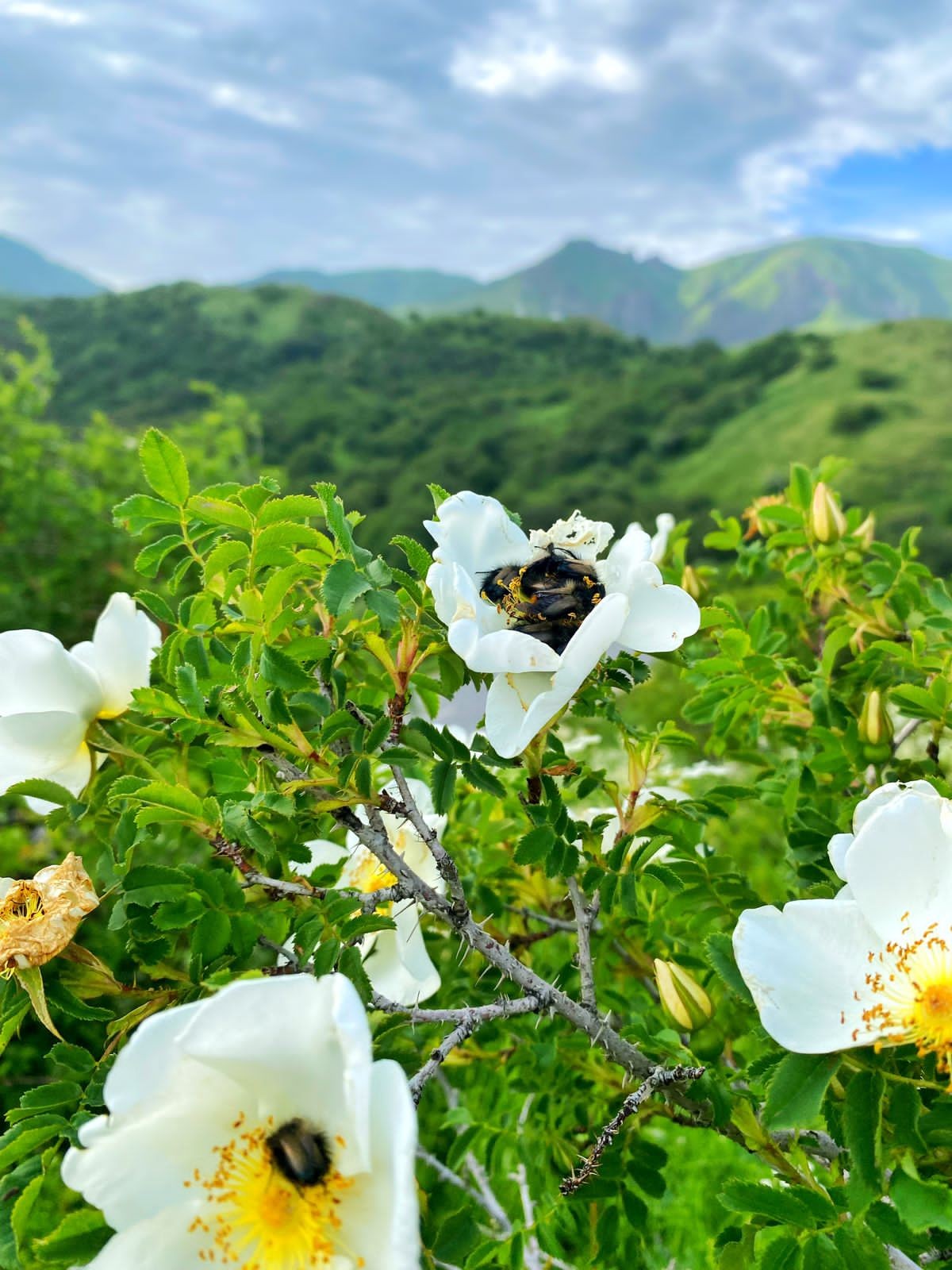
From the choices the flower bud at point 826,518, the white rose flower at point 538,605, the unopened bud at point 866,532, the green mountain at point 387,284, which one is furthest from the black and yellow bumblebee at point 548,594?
the green mountain at point 387,284

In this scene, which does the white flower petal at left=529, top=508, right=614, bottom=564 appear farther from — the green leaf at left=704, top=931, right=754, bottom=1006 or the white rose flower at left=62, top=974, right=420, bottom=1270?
the white rose flower at left=62, top=974, right=420, bottom=1270

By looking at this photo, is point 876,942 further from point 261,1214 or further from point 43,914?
point 43,914

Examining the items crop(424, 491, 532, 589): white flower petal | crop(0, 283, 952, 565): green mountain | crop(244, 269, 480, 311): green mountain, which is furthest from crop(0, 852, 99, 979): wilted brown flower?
crop(244, 269, 480, 311): green mountain

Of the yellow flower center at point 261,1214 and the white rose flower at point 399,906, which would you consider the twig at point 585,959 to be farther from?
the yellow flower center at point 261,1214

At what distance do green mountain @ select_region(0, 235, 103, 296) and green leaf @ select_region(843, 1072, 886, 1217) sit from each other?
422 feet

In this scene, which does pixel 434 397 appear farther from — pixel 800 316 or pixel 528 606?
pixel 800 316

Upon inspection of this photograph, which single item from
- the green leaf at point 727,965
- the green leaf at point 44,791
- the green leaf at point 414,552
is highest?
the green leaf at point 414,552

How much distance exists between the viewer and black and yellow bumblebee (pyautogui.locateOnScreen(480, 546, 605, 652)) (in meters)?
0.90

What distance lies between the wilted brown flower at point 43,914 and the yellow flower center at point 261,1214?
24 cm

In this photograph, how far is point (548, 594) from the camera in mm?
908

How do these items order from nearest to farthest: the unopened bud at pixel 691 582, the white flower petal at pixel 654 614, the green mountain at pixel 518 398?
the white flower petal at pixel 654 614 → the unopened bud at pixel 691 582 → the green mountain at pixel 518 398

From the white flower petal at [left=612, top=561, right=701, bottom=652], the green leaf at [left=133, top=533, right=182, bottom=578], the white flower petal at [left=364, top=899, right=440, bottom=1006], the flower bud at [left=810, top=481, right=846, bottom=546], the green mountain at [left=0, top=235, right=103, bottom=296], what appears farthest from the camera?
the green mountain at [left=0, top=235, right=103, bottom=296]

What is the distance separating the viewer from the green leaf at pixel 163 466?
0.95m

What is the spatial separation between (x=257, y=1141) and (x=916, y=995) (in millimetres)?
556
